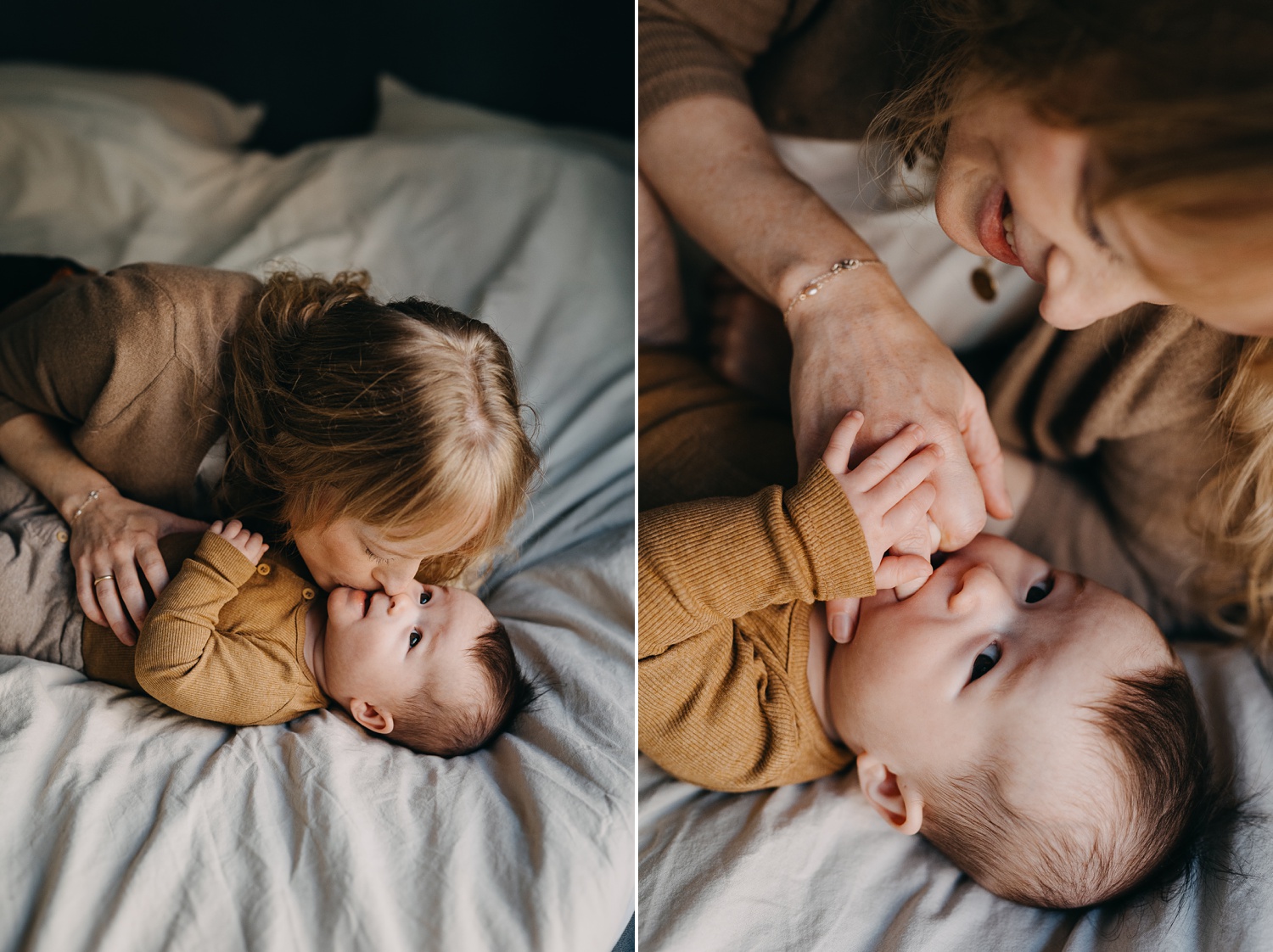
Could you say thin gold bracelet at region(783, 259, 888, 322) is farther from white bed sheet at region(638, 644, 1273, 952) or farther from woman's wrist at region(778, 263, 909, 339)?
white bed sheet at region(638, 644, 1273, 952)

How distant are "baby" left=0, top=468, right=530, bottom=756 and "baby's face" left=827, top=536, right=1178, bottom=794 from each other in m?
0.25

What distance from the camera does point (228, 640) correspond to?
0.48m

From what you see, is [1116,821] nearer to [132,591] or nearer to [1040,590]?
[1040,590]

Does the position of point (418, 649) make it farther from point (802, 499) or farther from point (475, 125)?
point (475, 125)

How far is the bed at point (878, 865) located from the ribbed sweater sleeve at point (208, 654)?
0.25 metres

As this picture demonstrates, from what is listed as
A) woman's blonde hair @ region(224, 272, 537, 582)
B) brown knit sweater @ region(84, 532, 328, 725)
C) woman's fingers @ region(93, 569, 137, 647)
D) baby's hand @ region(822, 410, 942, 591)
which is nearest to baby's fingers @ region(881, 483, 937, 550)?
baby's hand @ region(822, 410, 942, 591)

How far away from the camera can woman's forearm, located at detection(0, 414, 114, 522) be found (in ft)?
1.78

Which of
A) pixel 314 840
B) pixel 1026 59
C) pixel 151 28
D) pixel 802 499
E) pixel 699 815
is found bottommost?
pixel 699 815

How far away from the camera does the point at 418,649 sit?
507 millimetres

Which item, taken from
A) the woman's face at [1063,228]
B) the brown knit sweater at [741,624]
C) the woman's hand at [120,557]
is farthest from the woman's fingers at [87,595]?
the woman's face at [1063,228]

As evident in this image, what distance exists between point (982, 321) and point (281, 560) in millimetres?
510

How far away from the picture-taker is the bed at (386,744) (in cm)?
43

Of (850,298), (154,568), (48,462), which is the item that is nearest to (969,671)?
(850,298)

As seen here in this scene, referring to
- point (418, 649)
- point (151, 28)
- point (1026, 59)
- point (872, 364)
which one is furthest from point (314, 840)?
point (151, 28)
